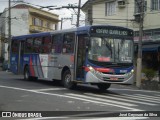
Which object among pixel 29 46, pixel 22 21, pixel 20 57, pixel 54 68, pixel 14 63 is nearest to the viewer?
pixel 54 68

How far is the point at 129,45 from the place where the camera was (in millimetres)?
20297

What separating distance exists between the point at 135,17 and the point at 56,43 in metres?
14.4

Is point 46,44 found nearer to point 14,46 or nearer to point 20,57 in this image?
point 20,57

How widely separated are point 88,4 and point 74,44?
23.0 metres

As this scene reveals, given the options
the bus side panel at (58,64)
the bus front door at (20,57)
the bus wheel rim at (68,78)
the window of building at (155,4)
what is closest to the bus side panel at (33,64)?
the bus front door at (20,57)

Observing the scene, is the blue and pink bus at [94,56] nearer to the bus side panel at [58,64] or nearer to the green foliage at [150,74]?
the bus side panel at [58,64]

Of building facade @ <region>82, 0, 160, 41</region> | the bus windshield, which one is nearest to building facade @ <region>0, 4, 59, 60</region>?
building facade @ <region>82, 0, 160, 41</region>

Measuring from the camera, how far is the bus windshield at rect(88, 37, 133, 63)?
63.9 ft

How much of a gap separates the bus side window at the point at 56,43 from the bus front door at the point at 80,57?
221 cm

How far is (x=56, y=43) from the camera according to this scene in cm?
2273

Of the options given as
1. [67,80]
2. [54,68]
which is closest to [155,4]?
[54,68]

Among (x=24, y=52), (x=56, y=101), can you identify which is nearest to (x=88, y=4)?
(x=24, y=52)

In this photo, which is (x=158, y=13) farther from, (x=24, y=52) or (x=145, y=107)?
(x=145, y=107)

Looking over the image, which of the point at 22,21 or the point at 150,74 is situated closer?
the point at 150,74
